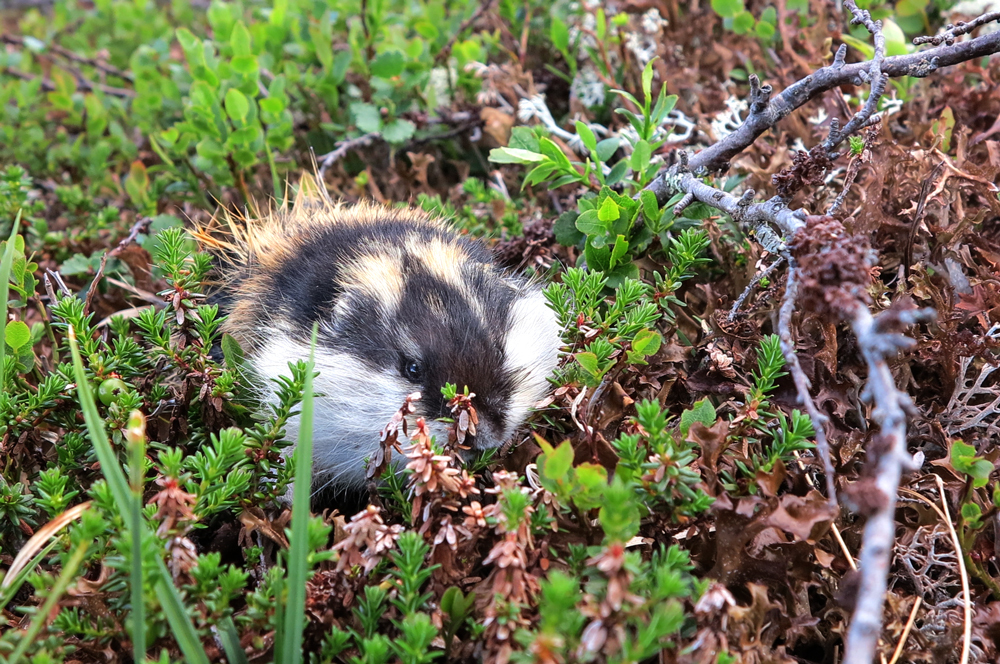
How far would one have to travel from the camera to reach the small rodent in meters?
3.36

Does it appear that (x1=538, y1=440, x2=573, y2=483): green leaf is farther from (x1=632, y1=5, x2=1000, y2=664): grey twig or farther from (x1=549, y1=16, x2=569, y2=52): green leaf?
(x1=549, y1=16, x2=569, y2=52): green leaf

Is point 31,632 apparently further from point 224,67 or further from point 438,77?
point 438,77

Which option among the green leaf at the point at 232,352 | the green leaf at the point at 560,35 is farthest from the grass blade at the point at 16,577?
the green leaf at the point at 560,35

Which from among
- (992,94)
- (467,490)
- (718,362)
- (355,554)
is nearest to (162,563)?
(355,554)

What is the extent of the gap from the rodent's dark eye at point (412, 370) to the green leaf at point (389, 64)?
8.39 feet

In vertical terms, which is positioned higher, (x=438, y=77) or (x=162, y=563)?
(x=438, y=77)

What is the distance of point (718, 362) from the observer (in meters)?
3.34

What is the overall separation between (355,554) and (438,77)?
4.17m

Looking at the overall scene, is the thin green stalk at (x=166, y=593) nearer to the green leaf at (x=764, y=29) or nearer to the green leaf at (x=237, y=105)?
the green leaf at (x=237, y=105)

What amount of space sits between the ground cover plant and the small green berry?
2 cm

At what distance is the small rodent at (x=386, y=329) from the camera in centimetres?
336

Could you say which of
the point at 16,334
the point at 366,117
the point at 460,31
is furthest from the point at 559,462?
the point at 460,31

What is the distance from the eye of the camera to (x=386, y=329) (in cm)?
354

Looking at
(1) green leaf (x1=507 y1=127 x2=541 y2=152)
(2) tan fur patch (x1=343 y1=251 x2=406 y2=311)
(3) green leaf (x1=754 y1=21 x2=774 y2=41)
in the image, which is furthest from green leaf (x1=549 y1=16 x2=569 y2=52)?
(2) tan fur patch (x1=343 y1=251 x2=406 y2=311)
